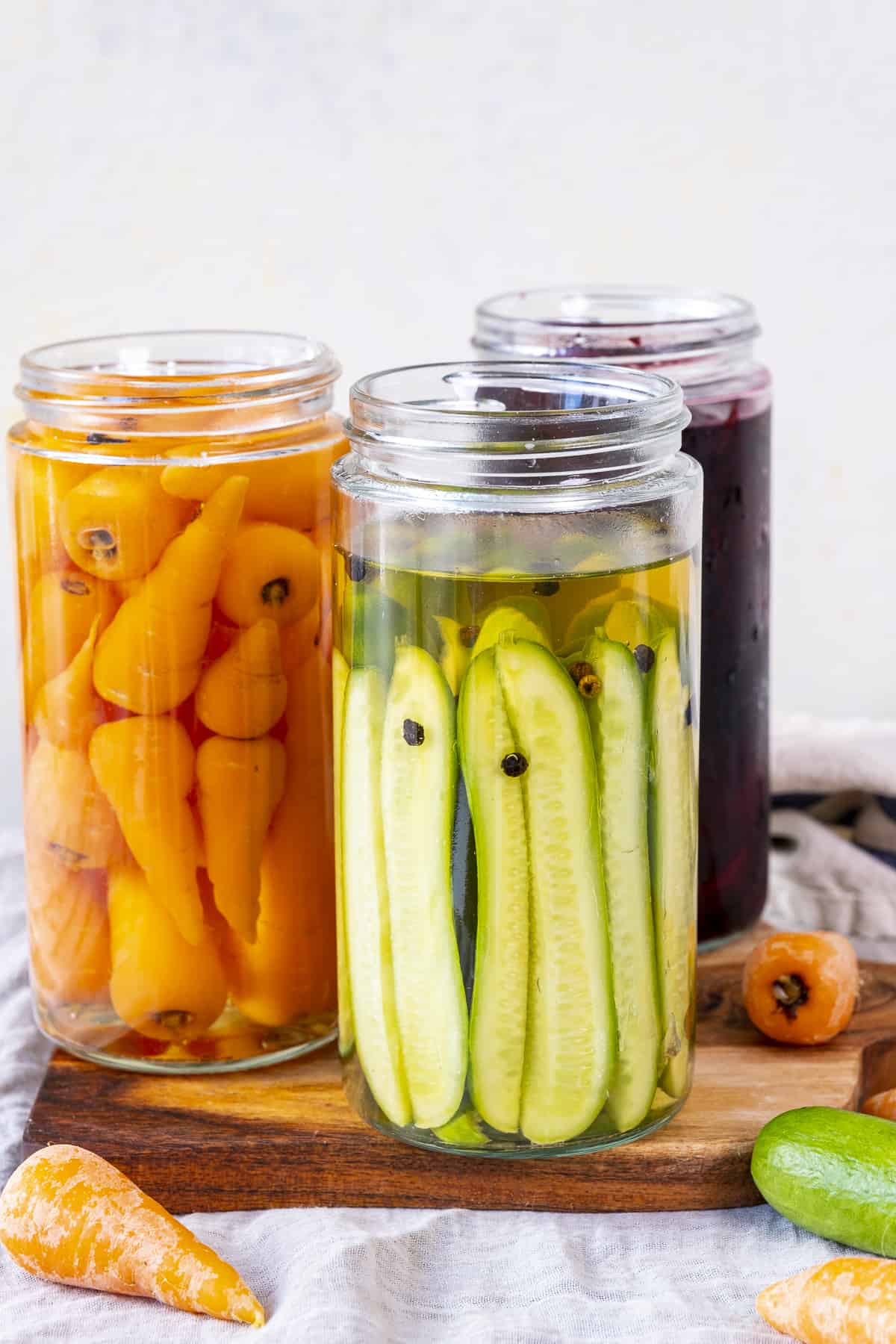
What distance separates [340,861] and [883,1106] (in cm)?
33

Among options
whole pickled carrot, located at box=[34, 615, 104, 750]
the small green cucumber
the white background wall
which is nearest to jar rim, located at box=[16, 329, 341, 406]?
whole pickled carrot, located at box=[34, 615, 104, 750]

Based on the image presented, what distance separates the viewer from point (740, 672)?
3.39 ft

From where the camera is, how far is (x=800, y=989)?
3.04ft

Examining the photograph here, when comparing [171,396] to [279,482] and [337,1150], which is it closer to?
[279,482]

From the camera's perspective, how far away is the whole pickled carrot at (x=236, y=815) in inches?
33.7

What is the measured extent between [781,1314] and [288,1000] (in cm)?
31

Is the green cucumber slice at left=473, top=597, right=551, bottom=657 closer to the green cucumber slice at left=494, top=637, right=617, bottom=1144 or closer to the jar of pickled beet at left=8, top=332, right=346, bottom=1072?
the green cucumber slice at left=494, top=637, right=617, bottom=1144

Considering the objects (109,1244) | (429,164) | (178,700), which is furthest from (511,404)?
(429,164)

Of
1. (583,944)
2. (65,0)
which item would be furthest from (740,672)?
(65,0)

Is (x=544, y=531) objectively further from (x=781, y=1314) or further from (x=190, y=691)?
(x=781, y=1314)

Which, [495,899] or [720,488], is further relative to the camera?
[720,488]

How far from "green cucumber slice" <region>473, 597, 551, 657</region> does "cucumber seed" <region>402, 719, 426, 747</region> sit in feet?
0.18

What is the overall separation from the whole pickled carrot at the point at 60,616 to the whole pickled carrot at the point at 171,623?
0.01 metres

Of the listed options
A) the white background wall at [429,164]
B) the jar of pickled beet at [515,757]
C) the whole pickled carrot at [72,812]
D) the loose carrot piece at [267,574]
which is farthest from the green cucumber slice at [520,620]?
the white background wall at [429,164]
